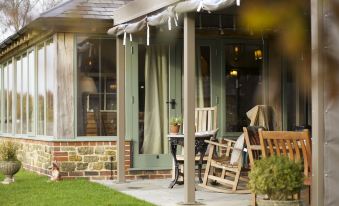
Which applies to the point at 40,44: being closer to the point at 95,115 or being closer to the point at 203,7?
the point at 95,115

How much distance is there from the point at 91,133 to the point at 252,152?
12.2ft

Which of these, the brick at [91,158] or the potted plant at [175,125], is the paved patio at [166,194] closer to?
the brick at [91,158]

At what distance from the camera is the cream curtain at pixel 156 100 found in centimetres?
964

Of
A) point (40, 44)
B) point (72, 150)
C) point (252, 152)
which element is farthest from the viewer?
point (40, 44)

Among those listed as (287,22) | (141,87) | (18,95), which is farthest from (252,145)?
(18,95)

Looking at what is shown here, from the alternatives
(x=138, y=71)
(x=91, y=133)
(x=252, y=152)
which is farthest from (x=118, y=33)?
(x=252, y=152)

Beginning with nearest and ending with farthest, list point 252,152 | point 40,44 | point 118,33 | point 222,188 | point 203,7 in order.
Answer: point 203,7
point 252,152
point 222,188
point 118,33
point 40,44

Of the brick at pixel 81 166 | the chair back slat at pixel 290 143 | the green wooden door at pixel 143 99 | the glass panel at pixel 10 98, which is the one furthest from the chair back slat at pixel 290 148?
the glass panel at pixel 10 98

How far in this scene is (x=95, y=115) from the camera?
31.6ft

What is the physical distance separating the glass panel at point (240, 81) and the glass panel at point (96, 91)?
1.93 metres

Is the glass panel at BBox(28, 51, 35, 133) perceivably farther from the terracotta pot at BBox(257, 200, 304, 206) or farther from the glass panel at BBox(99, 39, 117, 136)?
the terracotta pot at BBox(257, 200, 304, 206)

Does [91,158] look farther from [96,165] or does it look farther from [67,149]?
[67,149]

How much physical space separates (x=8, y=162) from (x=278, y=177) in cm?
530

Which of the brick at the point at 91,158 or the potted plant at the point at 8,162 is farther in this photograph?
the brick at the point at 91,158
